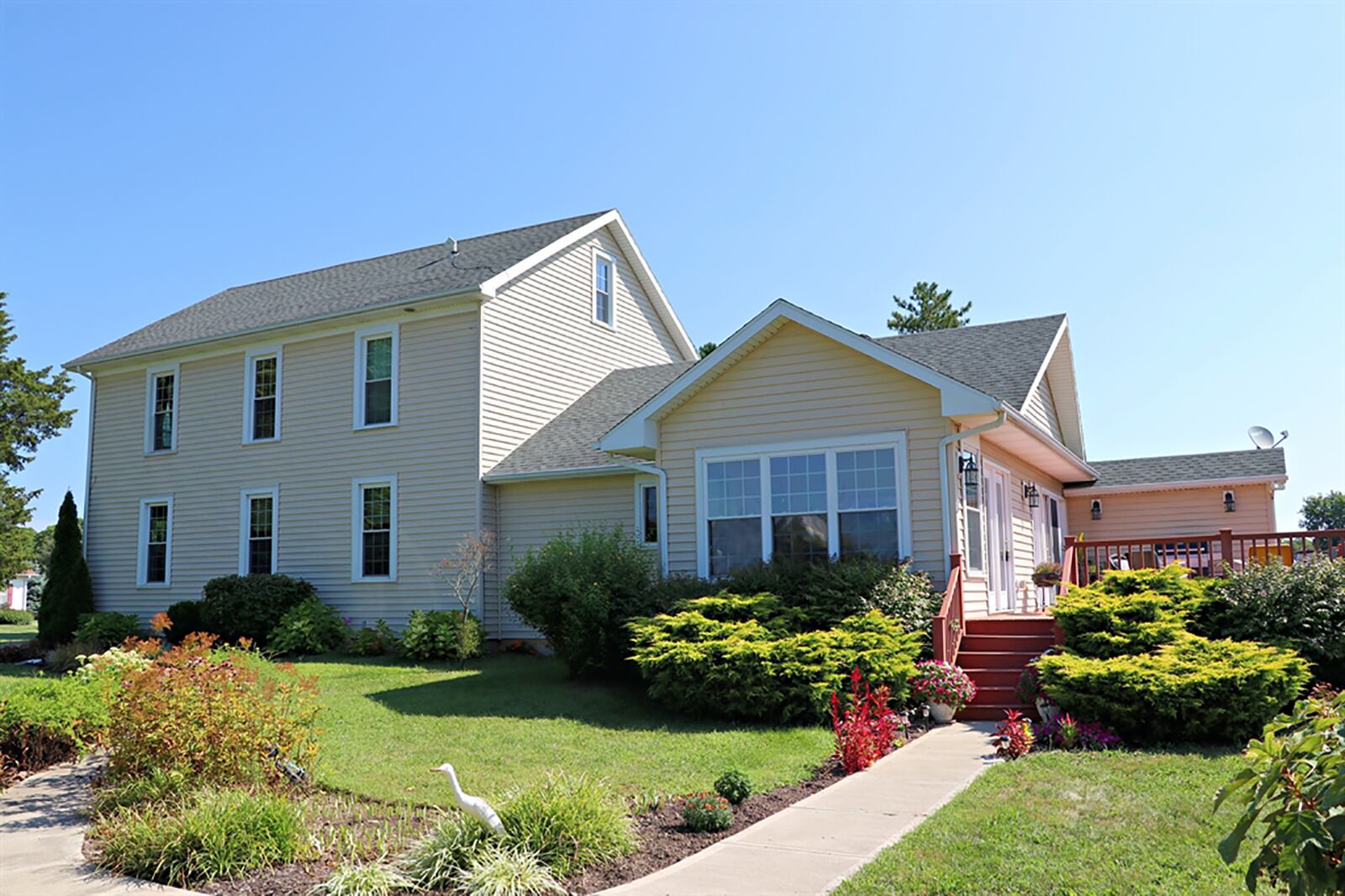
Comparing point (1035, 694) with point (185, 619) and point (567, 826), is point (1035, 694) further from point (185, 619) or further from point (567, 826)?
point (185, 619)

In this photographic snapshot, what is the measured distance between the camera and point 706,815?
6.89 metres

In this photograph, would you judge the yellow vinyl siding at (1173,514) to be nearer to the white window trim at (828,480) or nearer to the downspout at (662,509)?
the white window trim at (828,480)

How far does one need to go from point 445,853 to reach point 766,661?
5.30 meters

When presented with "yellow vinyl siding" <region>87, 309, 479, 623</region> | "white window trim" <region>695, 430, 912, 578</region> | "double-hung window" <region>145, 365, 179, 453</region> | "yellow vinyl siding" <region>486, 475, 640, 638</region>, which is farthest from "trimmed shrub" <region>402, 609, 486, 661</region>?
"double-hung window" <region>145, 365, 179, 453</region>

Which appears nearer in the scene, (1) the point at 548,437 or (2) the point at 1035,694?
(2) the point at 1035,694

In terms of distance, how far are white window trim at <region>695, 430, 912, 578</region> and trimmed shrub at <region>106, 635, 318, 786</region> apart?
23.1ft

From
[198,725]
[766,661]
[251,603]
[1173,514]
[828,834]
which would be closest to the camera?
[828,834]

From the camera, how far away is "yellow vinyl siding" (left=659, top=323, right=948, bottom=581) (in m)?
13.0

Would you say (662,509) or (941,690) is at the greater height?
(662,509)

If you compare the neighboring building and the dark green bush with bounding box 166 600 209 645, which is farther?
the dark green bush with bounding box 166 600 209 645

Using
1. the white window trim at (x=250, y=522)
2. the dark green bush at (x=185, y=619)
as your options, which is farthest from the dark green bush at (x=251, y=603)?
the white window trim at (x=250, y=522)

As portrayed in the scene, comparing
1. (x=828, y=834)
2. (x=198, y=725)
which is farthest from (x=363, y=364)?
(x=828, y=834)

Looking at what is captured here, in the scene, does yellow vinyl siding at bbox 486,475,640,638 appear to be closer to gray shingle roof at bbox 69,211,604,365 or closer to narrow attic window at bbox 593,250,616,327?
gray shingle roof at bbox 69,211,604,365

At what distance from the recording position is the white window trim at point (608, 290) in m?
22.0
